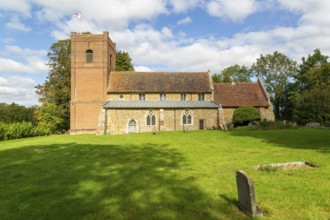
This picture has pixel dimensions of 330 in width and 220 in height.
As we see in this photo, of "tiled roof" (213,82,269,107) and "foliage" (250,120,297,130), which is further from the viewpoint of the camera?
"tiled roof" (213,82,269,107)

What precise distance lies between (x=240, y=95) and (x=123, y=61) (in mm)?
28386

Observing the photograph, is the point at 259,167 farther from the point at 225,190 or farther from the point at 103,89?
the point at 103,89

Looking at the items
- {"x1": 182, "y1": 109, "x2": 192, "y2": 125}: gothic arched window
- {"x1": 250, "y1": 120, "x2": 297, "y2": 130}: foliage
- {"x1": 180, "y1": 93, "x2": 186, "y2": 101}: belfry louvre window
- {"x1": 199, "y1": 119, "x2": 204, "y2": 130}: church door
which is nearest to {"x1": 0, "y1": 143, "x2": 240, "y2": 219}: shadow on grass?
{"x1": 250, "y1": 120, "x2": 297, "y2": 130}: foliage

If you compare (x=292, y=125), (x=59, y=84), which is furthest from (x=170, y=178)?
(x=59, y=84)

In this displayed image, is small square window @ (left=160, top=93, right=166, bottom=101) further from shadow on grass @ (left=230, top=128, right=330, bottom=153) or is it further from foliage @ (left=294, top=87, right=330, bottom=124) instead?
foliage @ (left=294, top=87, right=330, bottom=124)

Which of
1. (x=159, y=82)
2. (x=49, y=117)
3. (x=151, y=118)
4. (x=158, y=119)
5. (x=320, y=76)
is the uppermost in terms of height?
(x=320, y=76)

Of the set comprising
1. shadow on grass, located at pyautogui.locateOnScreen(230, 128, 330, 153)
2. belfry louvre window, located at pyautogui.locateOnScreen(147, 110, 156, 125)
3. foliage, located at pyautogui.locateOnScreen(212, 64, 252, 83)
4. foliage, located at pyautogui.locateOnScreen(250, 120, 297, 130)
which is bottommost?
shadow on grass, located at pyautogui.locateOnScreen(230, 128, 330, 153)

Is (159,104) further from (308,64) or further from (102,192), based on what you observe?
(308,64)

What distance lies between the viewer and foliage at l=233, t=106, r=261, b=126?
1383 inches

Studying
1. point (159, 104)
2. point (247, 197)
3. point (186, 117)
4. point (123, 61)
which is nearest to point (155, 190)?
point (247, 197)

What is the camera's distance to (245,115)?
1384 inches

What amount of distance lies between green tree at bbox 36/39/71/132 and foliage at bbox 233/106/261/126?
30.4 m

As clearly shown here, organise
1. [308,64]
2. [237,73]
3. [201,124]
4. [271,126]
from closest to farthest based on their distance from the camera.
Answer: [271,126] → [201,124] → [308,64] → [237,73]

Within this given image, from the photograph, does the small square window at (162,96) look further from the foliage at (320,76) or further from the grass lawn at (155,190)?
the foliage at (320,76)
